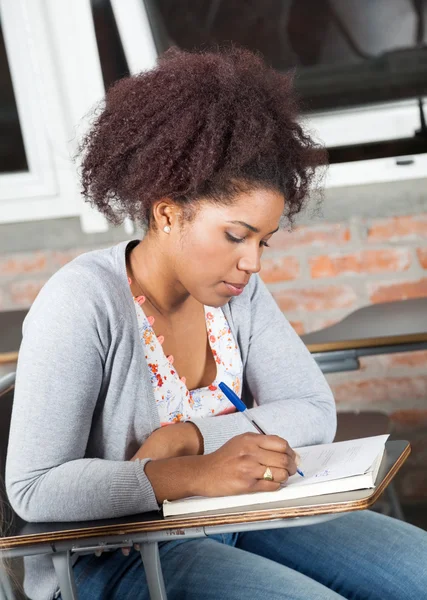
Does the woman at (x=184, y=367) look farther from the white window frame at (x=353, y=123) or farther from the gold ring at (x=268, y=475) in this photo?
the white window frame at (x=353, y=123)

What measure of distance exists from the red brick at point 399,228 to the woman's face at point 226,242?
1366 mm

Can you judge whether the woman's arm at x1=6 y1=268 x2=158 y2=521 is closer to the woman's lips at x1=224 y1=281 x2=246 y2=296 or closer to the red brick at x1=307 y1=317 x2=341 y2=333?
the woman's lips at x1=224 y1=281 x2=246 y2=296

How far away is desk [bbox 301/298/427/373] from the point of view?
203 centimetres

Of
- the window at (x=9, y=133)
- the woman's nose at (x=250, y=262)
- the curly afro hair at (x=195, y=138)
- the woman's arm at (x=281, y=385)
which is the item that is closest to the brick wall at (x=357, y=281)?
the window at (x=9, y=133)

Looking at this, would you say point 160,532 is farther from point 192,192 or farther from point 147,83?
point 147,83

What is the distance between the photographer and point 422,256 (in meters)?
2.60

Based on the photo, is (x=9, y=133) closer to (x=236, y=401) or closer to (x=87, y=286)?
(x=87, y=286)

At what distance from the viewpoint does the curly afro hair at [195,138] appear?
125 centimetres

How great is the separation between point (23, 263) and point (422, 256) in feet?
4.08

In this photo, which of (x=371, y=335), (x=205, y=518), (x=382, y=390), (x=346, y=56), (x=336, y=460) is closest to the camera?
(x=205, y=518)

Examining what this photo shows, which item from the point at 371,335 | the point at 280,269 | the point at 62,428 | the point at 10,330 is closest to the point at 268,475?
the point at 62,428

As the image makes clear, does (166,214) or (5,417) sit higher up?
(166,214)

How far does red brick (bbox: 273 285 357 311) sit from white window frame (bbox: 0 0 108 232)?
0.62 meters

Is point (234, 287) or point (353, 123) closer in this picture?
point (234, 287)
